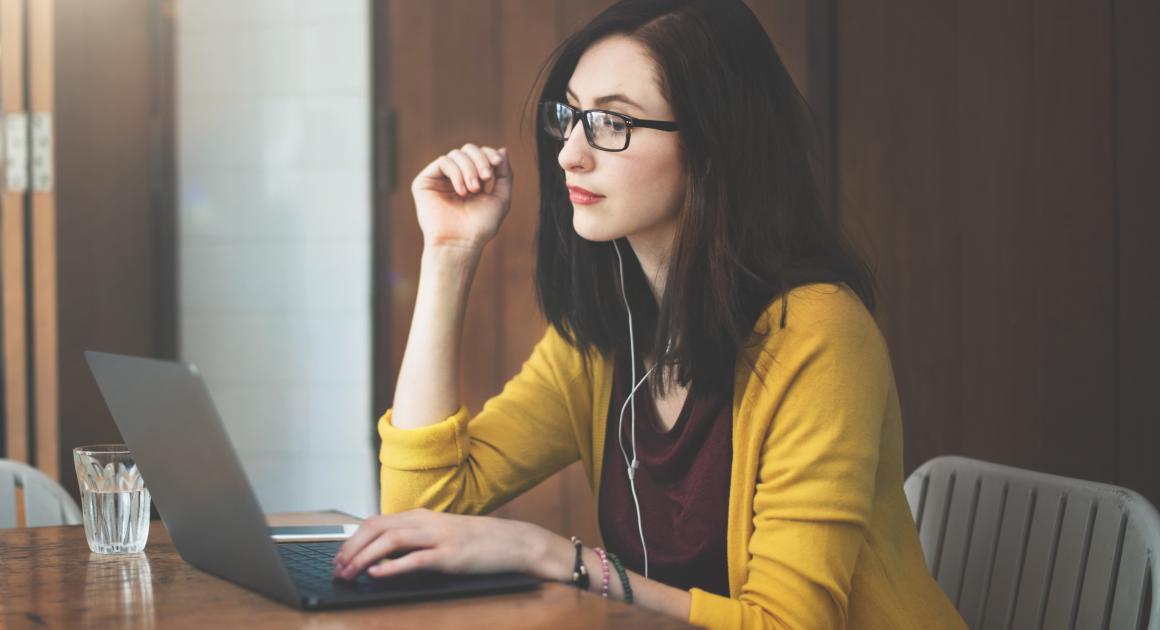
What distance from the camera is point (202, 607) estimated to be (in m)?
0.87

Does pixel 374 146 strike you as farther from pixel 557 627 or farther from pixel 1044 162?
pixel 557 627

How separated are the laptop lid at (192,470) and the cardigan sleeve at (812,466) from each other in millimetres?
377

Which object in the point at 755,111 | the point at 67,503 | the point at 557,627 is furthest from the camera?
the point at 67,503

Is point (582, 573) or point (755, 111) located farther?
point (755, 111)

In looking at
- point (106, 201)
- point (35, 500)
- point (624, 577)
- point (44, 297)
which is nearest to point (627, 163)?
point (624, 577)

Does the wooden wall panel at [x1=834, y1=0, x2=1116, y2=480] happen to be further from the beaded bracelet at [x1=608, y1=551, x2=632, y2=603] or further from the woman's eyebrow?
the beaded bracelet at [x1=608, y1=551, x2=632, y2=603]

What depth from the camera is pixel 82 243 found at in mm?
2867

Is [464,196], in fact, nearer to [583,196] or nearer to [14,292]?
[583,196]

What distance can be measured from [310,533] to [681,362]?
16.6 inches

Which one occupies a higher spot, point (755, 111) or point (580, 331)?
point (755, 111)

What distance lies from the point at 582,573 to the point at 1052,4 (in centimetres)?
176

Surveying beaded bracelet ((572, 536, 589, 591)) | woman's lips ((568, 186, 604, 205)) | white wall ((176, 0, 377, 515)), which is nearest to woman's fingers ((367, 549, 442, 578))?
beaded bracelet ((572, 536, 589, 591))

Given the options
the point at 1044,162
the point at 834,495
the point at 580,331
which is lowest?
the point at 834,495

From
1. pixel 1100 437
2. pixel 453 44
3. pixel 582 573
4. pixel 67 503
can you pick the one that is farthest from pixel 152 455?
pixel 453 44
